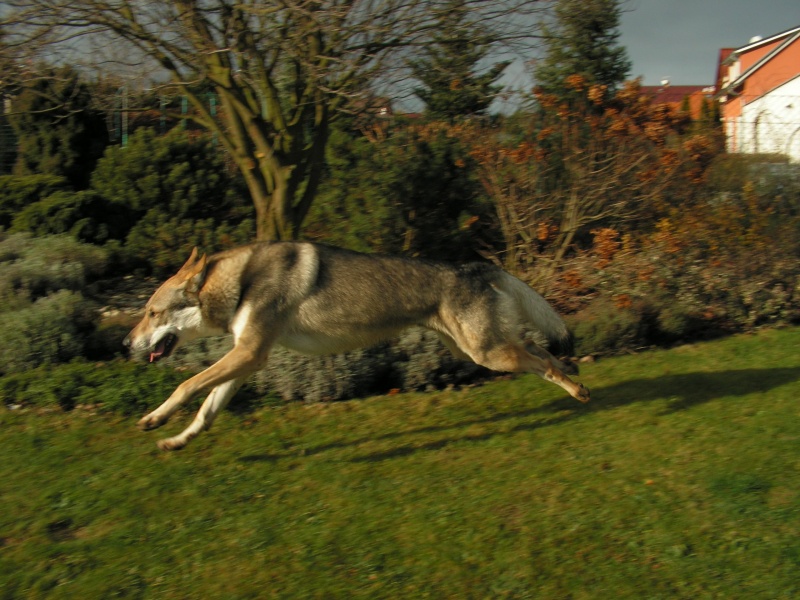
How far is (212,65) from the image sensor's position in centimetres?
933

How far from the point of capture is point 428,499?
5.40 m

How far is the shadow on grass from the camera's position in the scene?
252 inches

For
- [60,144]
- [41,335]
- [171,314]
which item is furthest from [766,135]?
[60,144]

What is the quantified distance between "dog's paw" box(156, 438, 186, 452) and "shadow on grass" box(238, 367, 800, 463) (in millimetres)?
471

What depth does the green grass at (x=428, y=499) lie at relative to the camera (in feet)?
14.5

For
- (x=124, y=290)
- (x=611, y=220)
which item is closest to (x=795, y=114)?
(x=611, y=220)

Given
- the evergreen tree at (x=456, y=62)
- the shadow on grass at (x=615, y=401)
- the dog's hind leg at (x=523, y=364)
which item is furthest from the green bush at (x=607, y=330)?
the evergreen tree at (x=456, y=62)

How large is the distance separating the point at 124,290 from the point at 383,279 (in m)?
5.77

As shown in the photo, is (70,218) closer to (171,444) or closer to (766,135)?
(171,444)

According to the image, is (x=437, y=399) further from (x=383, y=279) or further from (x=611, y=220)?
(x=611, y=220)

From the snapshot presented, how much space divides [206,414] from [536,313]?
2.93 m

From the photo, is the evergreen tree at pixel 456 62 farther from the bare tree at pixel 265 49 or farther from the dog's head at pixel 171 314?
the dog's head at pixel 171 314

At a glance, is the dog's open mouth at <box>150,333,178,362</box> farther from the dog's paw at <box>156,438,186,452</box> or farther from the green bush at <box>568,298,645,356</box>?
the green bush at <box>568,298,645,356</box>

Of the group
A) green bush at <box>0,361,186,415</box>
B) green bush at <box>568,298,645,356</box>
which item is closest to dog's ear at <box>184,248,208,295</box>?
green bush at <box>0,361,186,415</box>
